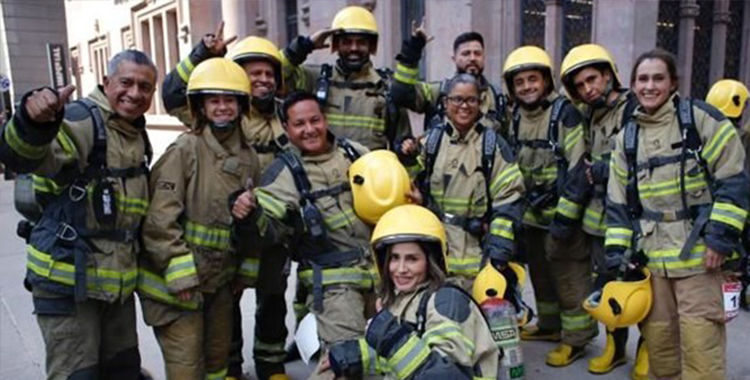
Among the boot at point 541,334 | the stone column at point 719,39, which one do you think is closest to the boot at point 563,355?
the boot at point 541,334

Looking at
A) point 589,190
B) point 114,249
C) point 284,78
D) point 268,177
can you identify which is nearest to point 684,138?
point 589,190

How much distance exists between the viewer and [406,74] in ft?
12.9

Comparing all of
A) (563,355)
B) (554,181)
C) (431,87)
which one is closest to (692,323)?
(563,355)

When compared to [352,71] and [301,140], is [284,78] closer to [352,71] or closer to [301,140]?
[352,71]

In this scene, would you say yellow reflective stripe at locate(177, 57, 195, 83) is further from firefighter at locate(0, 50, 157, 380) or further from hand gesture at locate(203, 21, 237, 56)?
firefighter at locate(0, 50, 157, 380)

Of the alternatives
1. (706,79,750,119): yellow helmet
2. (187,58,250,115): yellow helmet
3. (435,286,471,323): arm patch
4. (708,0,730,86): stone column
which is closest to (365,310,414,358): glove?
(435,286,471,323): arm patch

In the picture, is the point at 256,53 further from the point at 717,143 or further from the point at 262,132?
the point at 717,143

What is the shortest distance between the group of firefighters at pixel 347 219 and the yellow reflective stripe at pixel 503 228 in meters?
0.01

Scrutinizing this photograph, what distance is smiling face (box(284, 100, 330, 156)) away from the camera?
3.13 m

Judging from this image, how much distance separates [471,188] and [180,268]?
5.11 feet

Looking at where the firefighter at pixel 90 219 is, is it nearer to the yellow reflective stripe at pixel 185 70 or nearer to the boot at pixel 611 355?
the yellow reflective stripe at pixel 185 70

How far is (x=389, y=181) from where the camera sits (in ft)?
9.60

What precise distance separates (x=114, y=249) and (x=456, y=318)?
1585 millimetres

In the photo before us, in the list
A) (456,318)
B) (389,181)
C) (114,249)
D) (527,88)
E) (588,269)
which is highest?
(527,88)
